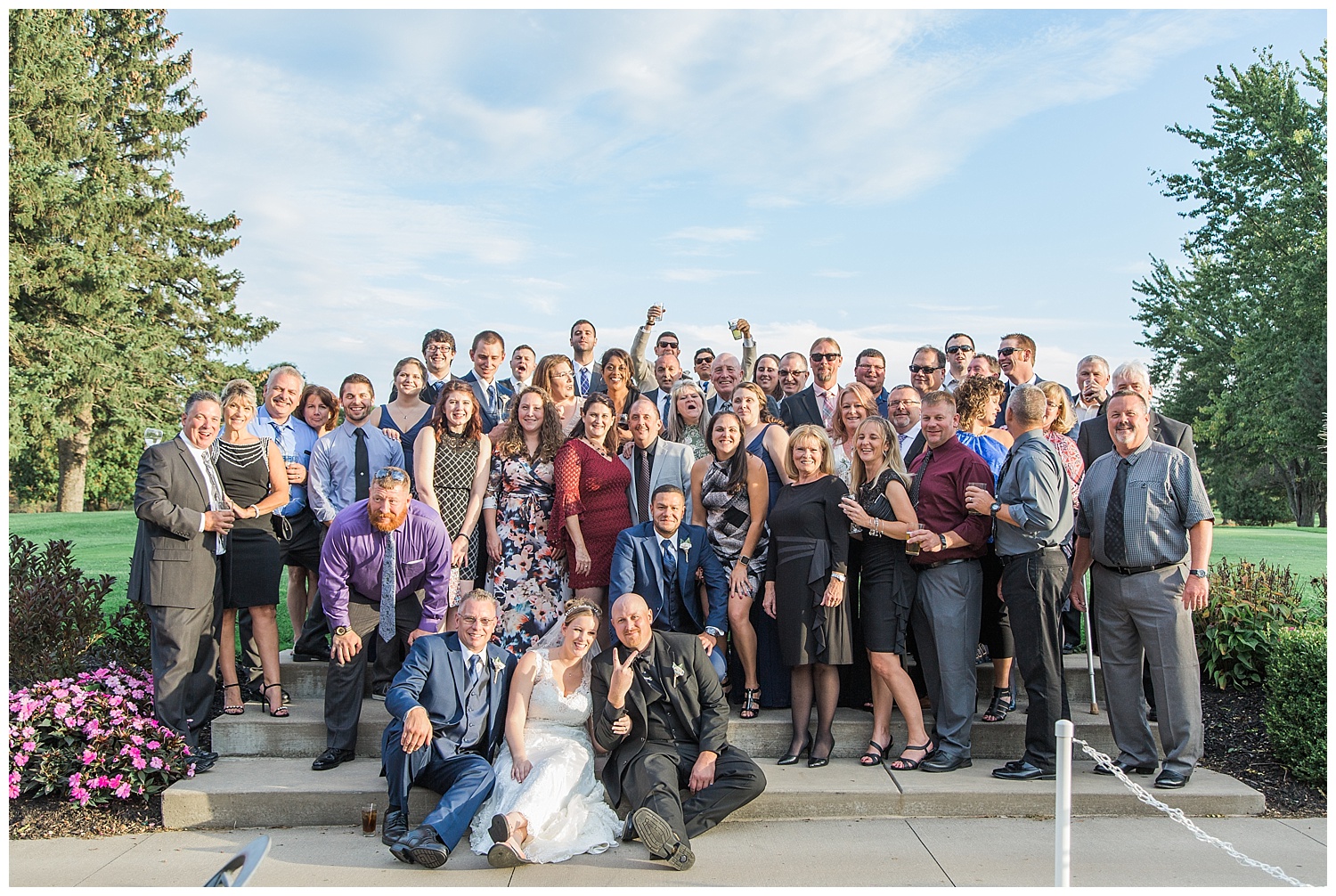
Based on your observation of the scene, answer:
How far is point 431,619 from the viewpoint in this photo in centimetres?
557

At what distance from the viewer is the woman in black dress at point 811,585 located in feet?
17.9

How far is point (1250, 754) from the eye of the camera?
5.82 meters

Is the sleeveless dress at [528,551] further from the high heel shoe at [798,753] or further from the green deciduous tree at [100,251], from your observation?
the green deciduous tree at [100,251]

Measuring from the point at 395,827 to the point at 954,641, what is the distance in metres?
3.19

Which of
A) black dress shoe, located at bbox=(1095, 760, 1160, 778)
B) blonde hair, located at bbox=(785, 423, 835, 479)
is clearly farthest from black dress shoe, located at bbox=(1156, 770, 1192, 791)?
blonde hair, located at bbox=(785, 423, 835, 479)

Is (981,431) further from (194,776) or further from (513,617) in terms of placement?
(194,776)

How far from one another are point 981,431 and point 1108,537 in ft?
3.39

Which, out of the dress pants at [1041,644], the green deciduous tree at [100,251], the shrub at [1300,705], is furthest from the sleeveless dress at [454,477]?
the green deciduous tree at [100,251]

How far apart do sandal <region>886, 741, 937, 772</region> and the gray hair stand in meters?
1.95

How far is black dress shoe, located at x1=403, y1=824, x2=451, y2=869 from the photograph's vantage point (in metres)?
4.40

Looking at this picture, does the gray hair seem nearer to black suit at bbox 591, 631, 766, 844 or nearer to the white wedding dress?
black suit at bbox 591, 631, 766, 844

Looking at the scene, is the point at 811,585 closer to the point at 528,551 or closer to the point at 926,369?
the point at 528,551

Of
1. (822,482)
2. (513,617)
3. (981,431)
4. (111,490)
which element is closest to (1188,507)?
(981,431)

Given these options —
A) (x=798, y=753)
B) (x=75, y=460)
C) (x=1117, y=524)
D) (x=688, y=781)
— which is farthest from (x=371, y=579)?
(x=75, y=460)
